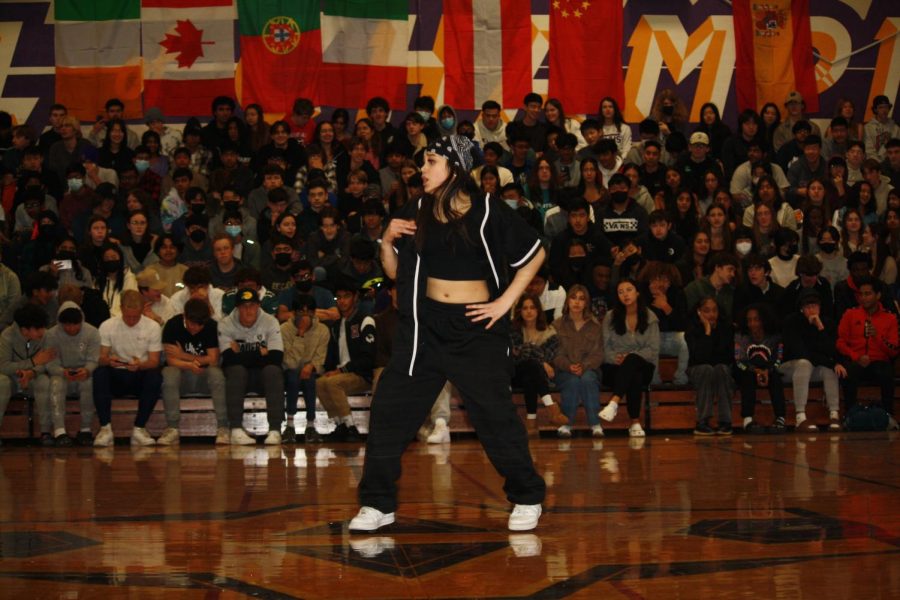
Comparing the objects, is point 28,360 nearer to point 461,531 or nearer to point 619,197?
point 619,197

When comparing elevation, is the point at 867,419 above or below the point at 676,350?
below

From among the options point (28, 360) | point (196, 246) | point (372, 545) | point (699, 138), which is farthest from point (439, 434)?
point (699, 138)

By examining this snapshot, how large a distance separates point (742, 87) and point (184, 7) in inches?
322

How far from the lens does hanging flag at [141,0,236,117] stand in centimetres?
1711

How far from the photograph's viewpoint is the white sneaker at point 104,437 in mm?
10859

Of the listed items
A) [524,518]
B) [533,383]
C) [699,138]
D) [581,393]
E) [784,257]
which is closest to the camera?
[524,518]

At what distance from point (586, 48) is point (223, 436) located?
8.86m

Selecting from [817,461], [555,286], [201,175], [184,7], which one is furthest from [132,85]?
[817,461]

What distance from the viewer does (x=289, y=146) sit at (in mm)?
14938

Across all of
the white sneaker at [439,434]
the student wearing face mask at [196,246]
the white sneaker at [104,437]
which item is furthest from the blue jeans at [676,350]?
the white sneaker at [104,437]

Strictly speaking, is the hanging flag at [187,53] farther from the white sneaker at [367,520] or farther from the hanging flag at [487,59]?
the white sneaker at [367,520]

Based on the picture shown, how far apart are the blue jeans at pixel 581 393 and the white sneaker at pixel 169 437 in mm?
3630

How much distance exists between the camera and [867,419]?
37.9 feet

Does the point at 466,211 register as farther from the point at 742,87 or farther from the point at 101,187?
the point at 742,87
